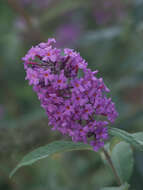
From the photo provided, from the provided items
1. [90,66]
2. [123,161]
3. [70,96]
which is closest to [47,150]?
[70,96]

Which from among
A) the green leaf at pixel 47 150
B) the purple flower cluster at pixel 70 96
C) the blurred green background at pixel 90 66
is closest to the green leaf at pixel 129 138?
the purple flower cluster at pixel 70 96

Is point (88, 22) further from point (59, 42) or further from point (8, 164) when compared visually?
point (8, 164)

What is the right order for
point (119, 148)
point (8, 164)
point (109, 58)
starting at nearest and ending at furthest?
point (119, 148) < point (8, 164) < point (109, 58)

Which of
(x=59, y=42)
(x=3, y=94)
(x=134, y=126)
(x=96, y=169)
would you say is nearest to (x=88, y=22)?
(x=59, y=42)

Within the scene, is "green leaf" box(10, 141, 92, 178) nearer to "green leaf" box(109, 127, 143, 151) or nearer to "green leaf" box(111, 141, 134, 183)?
"green leaf" box(109, 127, 143, 151)

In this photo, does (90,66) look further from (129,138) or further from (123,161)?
(129,138)

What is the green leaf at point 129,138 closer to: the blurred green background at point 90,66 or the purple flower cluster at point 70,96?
the purple flower cluster at point 70,96
